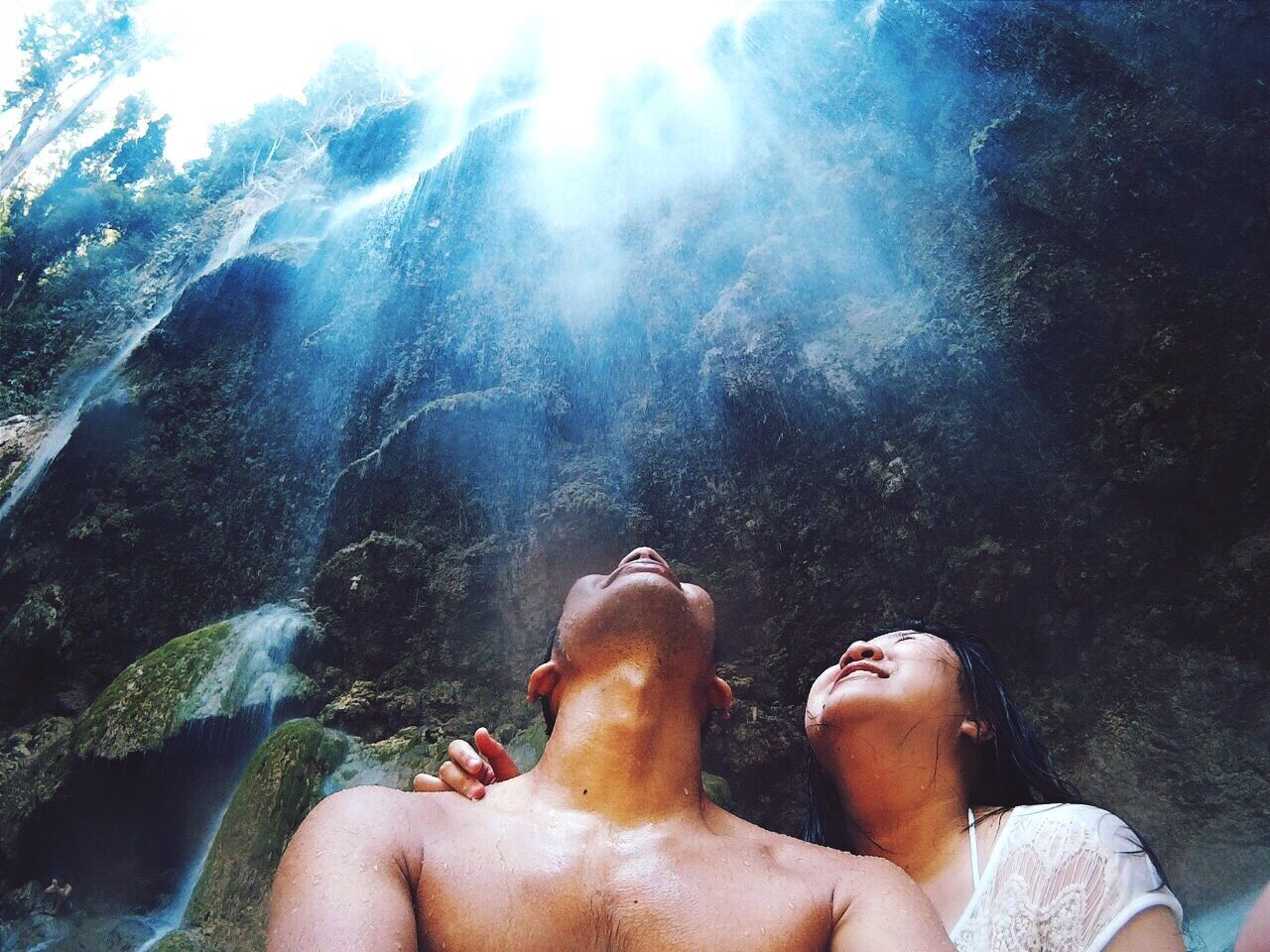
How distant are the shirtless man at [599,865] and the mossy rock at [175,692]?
3886 mm

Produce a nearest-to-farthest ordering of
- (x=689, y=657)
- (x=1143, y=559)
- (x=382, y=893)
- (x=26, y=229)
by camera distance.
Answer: (x=382, y=893), (x=689, y=657), (x=1143, y=559), (x=26, y=229)

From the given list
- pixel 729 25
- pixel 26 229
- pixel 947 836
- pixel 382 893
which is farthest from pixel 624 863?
pixel 26 229

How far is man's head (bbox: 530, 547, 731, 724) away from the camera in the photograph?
2.63 meters

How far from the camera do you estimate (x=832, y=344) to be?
6.32 m

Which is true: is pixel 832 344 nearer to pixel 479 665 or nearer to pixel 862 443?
pixel 862 443

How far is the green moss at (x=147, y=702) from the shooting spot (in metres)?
5.19

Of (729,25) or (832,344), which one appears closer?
(832,344)

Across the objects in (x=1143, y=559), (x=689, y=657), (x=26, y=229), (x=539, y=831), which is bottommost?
(x=1143, y=559)

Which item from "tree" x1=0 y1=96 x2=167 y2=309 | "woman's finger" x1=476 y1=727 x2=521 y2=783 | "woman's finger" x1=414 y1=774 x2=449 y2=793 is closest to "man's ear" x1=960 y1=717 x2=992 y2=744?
"woman's finger" x1=476 y1=727 x2=521 y2=783

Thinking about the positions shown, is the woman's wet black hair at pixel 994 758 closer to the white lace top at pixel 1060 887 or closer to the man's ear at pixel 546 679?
the white lace top at pixel 1060 887

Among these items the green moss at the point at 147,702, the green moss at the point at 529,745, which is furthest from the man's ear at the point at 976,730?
the green moss at the point at 147,702

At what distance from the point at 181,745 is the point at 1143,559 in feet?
22.1

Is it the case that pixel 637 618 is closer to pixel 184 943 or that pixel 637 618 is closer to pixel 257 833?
pixel 257 833

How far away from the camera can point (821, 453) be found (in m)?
→ 5.95
